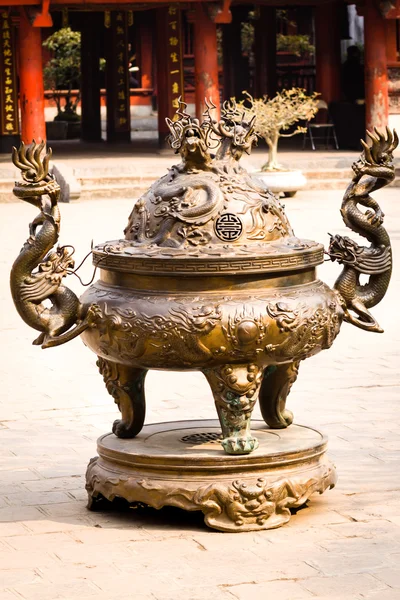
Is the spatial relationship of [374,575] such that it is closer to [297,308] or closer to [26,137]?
[297,308]

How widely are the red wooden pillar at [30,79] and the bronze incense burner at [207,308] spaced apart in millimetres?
16792

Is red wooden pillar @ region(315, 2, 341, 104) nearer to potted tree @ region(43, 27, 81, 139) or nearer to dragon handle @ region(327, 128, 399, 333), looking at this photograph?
potted tree @ region(43, 27, 81, 139)

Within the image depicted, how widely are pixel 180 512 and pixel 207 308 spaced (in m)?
0.91

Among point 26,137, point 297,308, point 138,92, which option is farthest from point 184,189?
point 138,92

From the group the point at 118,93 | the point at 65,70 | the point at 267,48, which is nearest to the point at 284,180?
the point at 267,48

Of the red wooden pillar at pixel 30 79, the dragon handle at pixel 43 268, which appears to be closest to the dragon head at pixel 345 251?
the dragon handle at pixel 43 268

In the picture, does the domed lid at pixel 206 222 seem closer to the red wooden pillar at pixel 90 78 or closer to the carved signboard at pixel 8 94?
the carved signboard at pixel 8 94

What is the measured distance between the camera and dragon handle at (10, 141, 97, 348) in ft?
17.8

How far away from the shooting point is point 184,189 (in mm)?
5430

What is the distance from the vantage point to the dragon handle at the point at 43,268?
5426mm

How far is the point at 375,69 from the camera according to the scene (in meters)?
22.8

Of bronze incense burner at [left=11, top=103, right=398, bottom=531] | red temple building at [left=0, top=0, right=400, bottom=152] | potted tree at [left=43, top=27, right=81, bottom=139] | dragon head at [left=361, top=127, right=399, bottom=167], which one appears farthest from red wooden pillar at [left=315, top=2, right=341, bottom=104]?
bronze incense burner at [left=11, top=103, right=398, bottom=531]

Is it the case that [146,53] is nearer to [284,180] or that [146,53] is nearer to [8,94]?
[8,94]

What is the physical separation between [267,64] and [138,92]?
11957 mm
